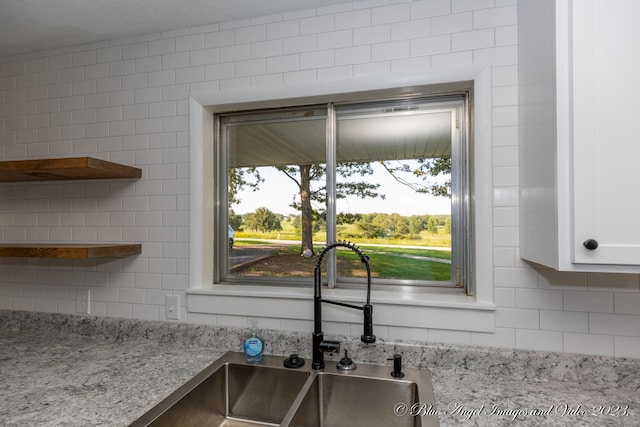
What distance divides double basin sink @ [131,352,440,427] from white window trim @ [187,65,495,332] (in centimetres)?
22

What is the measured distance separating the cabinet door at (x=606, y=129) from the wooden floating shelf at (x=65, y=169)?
1781mm

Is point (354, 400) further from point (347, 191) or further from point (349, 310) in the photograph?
point (347, 191)

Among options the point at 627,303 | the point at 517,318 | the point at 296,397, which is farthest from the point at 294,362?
the point at 627,303

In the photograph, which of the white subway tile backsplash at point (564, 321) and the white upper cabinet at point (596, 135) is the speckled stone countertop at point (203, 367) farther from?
the white upper cabinet at point (596, 135)

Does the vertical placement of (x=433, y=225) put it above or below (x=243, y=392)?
above

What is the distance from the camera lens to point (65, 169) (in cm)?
144

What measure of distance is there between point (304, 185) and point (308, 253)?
1.15 feet

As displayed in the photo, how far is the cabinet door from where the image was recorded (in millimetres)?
897

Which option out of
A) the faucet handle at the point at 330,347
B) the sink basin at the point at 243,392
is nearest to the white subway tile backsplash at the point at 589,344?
the faucet handle at the point at 330,347

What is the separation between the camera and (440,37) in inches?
53.3

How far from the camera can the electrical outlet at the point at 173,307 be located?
1584mm

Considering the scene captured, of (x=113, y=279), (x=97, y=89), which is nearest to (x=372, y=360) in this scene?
(x=113, y=279)

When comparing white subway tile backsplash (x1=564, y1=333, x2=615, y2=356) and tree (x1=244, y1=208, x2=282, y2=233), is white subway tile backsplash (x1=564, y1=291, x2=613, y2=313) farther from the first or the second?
tree (x1=244, y1=208, x2=282, y2=233)

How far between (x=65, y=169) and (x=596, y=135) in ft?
6.57
